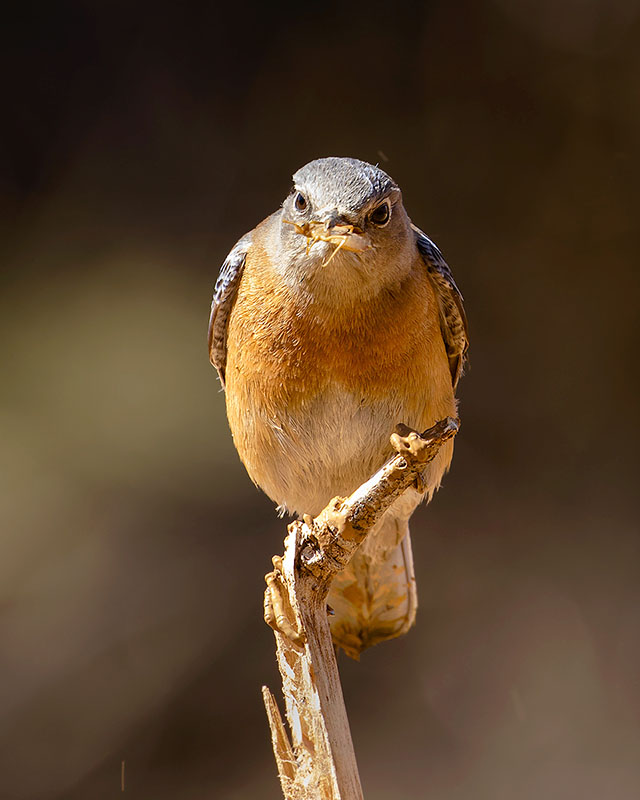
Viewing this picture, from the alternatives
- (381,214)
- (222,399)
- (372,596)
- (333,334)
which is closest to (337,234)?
(381,214)

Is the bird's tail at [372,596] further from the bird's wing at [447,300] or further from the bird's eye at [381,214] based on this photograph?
the bird's eye at [381,214]

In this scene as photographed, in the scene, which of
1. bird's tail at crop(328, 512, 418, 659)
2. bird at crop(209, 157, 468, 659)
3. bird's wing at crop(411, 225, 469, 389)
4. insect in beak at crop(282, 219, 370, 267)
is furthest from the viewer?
bird's tail at crop(328, 512, 418, 659)

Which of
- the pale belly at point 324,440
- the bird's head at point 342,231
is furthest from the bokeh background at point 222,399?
the bird's head at point 342,231

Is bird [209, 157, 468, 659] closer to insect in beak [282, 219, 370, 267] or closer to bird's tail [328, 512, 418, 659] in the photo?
insect in beak [282, 219, 370, 267]

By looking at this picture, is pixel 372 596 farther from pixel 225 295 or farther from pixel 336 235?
pixel 336 235

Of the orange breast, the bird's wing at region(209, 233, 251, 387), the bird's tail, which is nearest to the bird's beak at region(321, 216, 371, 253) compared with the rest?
the orange breast
